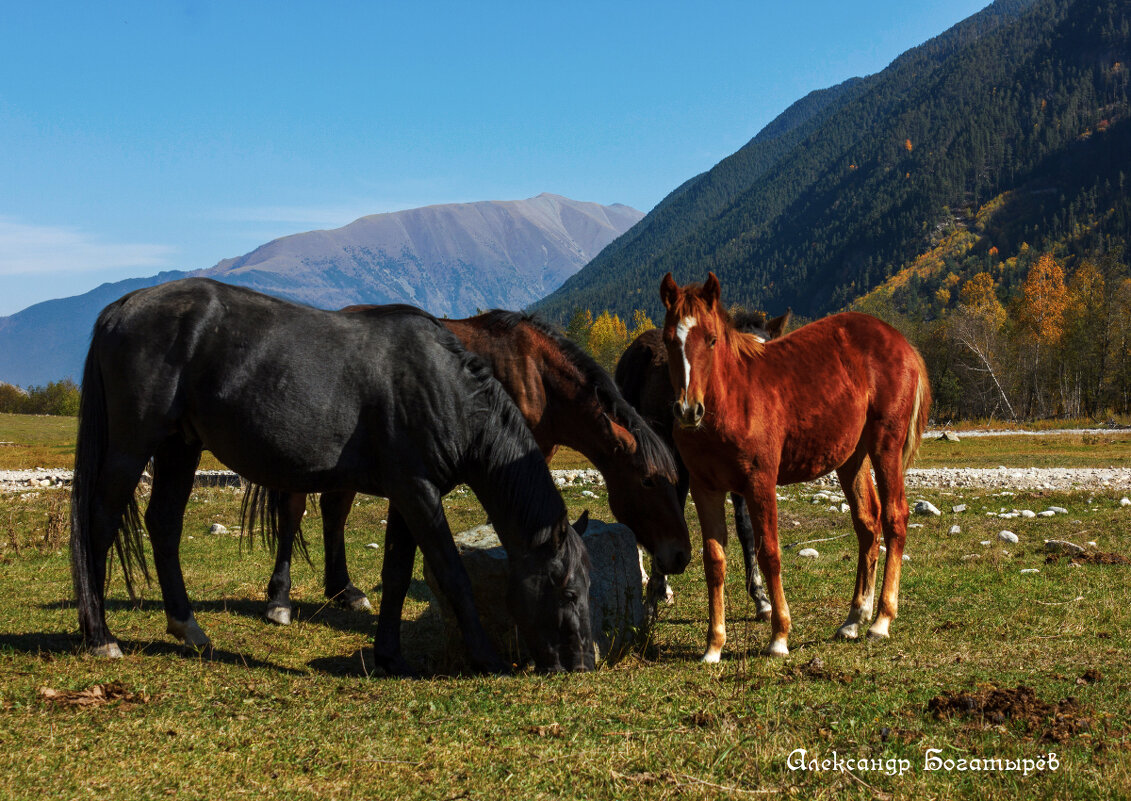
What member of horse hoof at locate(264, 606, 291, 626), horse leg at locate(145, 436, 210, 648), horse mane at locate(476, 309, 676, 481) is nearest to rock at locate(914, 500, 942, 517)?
horse mane at locate(476, 309, 676, 481)

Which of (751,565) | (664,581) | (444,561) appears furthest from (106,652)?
(751,565)

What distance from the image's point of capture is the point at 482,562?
292 inches

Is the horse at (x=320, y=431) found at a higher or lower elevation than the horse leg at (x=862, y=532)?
higher

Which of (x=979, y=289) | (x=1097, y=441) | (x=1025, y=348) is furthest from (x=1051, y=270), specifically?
(x=1097, y=441)

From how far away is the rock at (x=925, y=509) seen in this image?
1381cm

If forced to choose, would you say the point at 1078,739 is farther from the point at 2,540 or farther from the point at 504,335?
the point at 2,540

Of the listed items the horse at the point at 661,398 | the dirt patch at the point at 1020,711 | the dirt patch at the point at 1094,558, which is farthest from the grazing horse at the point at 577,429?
the dirt patch at the point at 1094,558

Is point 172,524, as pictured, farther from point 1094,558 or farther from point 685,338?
point 1094,558

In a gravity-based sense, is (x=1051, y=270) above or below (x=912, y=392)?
above

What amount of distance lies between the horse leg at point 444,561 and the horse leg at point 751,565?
10.3ft

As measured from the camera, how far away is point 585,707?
16.4 feet

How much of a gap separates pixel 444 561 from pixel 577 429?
1946mm

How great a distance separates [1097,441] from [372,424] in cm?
3605

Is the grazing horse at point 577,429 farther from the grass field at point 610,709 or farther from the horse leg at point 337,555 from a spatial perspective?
the grass field at point 610,709
